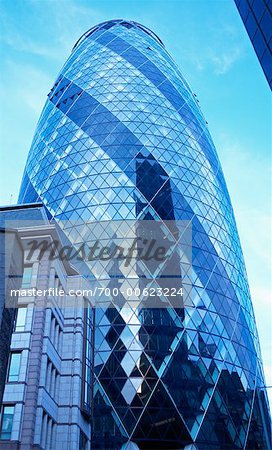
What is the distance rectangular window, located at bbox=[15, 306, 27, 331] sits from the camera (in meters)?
16.8

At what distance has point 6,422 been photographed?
1484 centimetres

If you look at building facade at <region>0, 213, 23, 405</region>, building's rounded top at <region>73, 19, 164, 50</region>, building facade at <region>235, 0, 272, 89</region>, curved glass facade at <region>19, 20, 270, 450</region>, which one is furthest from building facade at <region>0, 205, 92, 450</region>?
building's rounded top at <region>73, 19, 164, 50</region>

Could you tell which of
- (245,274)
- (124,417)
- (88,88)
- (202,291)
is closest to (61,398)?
(124,417)

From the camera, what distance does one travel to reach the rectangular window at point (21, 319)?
55.0ft

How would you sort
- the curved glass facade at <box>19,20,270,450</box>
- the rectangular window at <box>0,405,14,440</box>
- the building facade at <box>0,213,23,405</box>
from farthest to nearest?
the curved glass facade at <box>19,20,270,450</box>, the building facade at <box>0,213,23,405</box>, the rectangular window at <box>0,405,14,440</box>

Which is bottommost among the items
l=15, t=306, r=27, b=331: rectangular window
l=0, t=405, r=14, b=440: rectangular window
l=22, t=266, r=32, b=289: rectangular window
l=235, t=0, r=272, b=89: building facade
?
l=0, t=405, r=14, b=440: rectangular window

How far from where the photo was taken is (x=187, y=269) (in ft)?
105

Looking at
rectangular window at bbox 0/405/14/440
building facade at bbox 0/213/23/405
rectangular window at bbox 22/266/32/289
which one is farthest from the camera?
rectangular window at bbox 22/266/32/289

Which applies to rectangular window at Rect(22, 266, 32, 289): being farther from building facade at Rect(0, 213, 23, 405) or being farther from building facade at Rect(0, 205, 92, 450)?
building facade at Rect(0, 213, 23, 405)

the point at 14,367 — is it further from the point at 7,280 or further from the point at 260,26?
the point at 260,26

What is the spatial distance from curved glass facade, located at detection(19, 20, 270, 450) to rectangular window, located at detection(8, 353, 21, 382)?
1123 centimetres

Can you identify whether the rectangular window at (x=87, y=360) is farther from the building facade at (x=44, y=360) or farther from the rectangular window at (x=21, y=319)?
the rectangular window at (x=21, y=319)

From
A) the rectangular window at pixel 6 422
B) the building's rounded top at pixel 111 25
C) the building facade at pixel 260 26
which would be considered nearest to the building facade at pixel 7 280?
the rectangular window at pixel 6 422

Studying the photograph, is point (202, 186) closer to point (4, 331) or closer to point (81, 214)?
point (81, 214)
